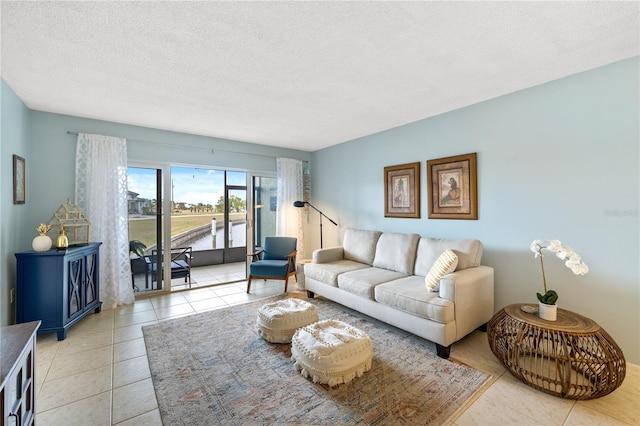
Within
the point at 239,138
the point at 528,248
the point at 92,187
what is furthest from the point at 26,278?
the point at 528,248

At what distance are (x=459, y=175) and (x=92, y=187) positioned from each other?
4.52 meters

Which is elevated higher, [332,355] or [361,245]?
[361,245]

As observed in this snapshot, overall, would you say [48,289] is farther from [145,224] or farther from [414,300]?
[414,300]

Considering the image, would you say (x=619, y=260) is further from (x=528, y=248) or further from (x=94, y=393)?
(x=94, y=393)

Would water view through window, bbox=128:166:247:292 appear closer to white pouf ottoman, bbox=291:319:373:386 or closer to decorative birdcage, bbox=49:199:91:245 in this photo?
decorative birdcage, bbox=49:199:91:245

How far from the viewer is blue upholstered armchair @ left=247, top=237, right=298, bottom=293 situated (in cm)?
402

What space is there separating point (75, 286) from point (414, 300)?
3.45 m

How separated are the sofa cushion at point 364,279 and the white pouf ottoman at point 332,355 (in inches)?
30.2

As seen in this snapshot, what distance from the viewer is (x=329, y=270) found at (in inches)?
139

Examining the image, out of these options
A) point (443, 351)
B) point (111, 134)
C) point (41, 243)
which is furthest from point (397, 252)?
point (111, 134)

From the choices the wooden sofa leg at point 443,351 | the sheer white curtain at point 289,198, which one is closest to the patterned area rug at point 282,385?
the wooden sofa leg at point 443,351

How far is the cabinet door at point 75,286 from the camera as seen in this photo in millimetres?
2779

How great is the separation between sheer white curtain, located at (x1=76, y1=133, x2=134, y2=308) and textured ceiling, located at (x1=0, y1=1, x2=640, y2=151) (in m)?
0.50

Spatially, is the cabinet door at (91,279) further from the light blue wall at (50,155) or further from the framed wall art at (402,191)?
the framed wall art at (402,191)
